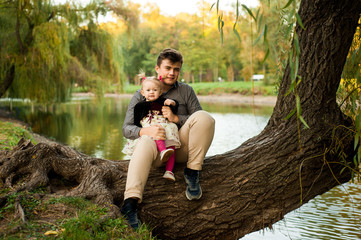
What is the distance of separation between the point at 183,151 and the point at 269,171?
26.4 inches

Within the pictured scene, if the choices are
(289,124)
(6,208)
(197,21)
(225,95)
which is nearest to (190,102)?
(289,124)

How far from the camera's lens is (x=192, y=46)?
110 ft

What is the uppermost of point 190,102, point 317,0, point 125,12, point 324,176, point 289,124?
point 125,12

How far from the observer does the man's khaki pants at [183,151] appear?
247cm

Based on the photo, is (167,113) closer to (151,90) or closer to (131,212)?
(151,90)

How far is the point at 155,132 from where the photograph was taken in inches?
101

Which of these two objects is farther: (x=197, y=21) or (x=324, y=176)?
(x=197, y=21)

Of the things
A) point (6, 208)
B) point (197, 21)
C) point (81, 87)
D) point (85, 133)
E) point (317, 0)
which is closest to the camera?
point (6, 208)

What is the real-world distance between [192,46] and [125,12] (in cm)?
2142

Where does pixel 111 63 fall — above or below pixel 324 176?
above

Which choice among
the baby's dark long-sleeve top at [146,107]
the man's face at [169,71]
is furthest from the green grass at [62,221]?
→ the man's face at [169,71]

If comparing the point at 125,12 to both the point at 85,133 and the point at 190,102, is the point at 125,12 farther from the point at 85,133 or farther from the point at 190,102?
the point at 190,102

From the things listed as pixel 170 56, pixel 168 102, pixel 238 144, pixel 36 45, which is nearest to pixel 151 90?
pixel 168 102

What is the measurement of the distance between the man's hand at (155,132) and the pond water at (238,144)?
641 mm
